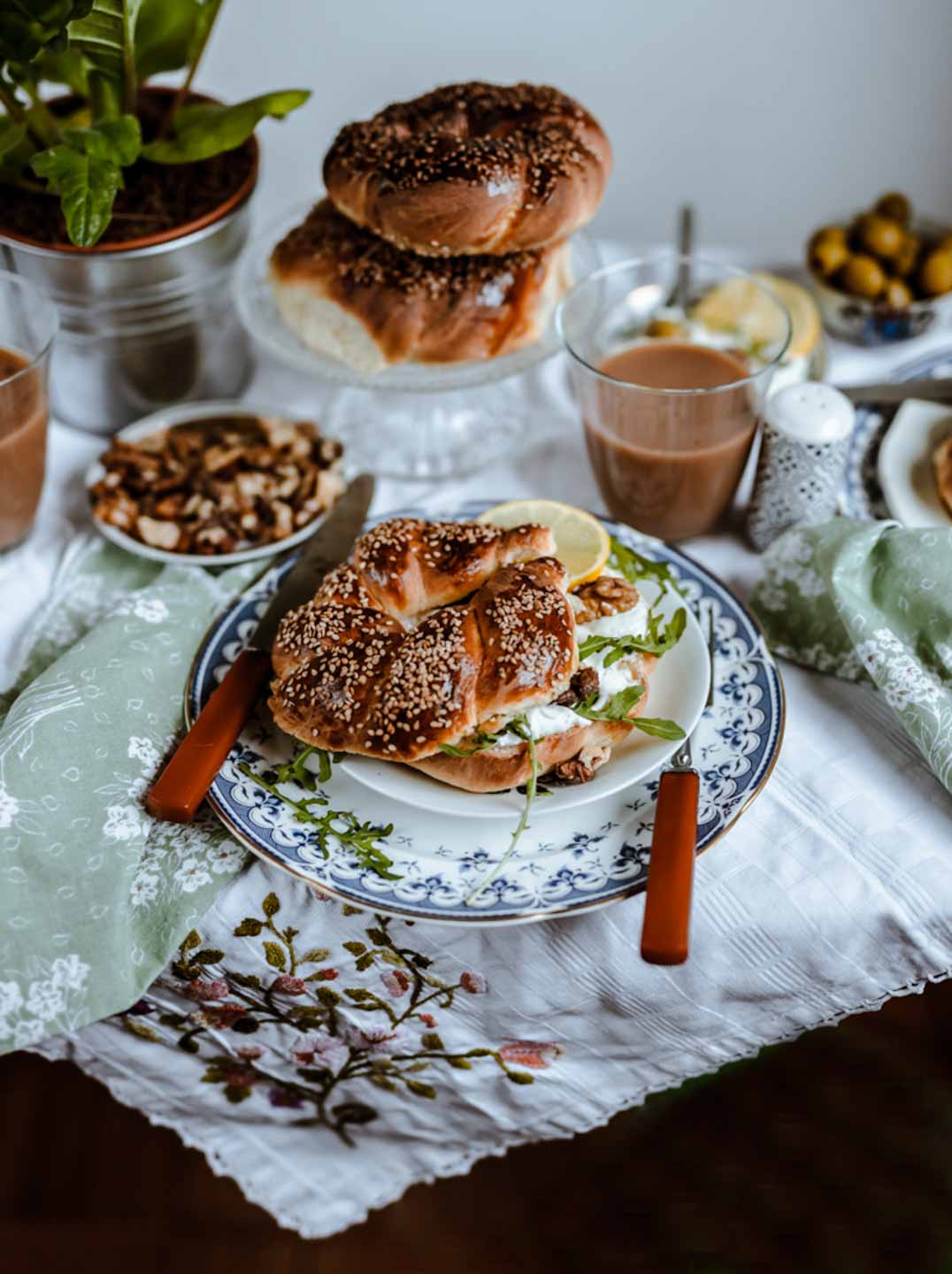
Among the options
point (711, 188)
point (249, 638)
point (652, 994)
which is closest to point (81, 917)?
point (249, 638)

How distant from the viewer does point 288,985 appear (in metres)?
1.12

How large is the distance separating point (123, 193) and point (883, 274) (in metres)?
1.06

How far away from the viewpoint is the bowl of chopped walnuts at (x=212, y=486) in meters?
1.45

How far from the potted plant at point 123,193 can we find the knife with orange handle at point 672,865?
857 mm

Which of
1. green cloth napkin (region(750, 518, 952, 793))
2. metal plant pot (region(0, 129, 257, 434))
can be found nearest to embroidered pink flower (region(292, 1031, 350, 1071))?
green cloth napkin (region(750, 518, 952, 793))

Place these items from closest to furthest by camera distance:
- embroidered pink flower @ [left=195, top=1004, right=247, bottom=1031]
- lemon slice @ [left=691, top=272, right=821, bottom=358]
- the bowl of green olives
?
embroidered pink flower @ [left=195, top=1004, right=247, bottom=1031] → lemon slice @ [left=691, top=272, right=821, bottom=358] → the bowl of green olives

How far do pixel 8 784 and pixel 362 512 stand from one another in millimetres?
508

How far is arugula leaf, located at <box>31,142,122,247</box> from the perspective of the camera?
132 centimetres

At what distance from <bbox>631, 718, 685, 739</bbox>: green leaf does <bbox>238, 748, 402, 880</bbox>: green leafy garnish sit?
0.25m

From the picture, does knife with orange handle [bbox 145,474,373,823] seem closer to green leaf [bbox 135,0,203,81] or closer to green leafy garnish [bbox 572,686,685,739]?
green leafy garnish [bbox 572,686,685,739]

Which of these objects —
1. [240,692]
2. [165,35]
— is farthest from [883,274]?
[240,692]

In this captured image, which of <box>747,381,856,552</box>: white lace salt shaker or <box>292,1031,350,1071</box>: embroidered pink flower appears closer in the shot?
<box>292,1031,350,1071</box>: embroidered pink flower

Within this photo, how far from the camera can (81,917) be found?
42.2 inches

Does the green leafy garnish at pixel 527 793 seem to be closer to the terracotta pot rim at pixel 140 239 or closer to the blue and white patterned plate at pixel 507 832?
the blue and white patterned plate at pixel 507 832
